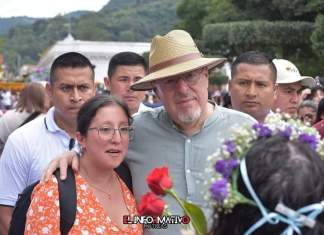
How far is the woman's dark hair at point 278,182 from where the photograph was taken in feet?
5.71

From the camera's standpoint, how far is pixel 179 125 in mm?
3555

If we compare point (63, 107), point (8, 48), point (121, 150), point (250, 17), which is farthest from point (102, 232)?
point (8, 48)

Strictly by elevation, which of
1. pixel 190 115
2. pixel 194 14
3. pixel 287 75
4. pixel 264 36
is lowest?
pixel 194 14

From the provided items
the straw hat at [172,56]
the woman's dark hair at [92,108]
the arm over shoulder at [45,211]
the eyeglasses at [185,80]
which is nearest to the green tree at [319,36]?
the straw hat at [172,56]

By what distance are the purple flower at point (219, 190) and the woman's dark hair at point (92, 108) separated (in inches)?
64.3

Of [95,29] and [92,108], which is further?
[95,29]

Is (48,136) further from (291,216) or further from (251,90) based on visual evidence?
(291,216)

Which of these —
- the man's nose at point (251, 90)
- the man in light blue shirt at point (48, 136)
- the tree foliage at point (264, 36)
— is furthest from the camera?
the tree foliage at point (264, 36)

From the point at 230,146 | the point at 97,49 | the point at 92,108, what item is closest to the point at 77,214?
the point at 92,108

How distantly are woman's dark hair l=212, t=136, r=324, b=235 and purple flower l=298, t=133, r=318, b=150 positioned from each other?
43mm

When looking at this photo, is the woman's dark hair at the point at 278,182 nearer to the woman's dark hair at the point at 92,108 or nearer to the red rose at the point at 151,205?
the red rose at the point at 151,205

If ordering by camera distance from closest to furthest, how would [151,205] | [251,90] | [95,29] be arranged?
1. [151,205]
2. [251,90]
3. [95,29]

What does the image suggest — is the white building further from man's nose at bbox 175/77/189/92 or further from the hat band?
man's nose at bbox 175/77/189/92

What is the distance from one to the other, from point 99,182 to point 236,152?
156 centimetres
